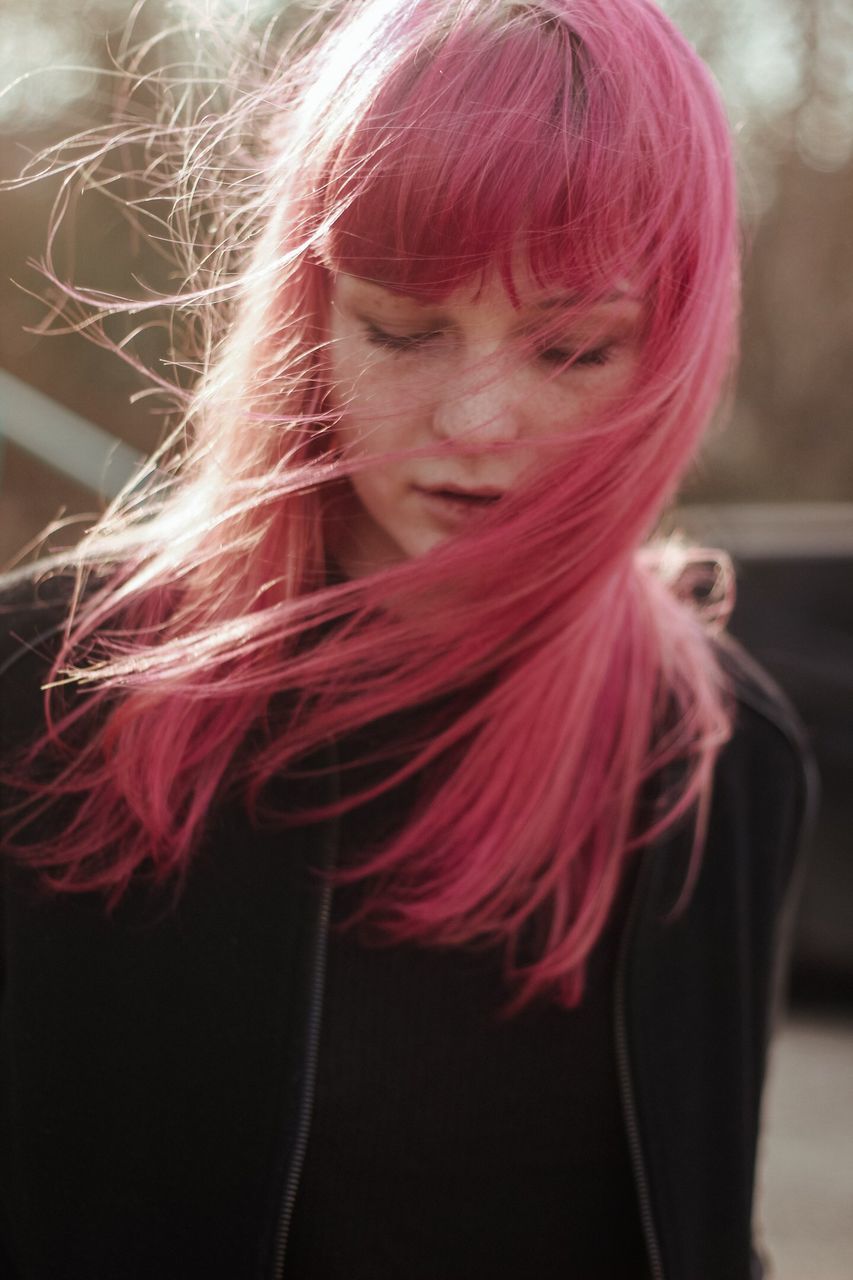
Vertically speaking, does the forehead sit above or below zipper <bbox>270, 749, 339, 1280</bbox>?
above

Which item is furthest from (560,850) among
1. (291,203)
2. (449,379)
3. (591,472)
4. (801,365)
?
(801,365)

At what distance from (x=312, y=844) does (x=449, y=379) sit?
18.3 inches

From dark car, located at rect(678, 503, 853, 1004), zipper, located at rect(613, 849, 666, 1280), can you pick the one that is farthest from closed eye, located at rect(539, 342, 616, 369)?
dark car, located at rect(678, 503, 853, 1004)

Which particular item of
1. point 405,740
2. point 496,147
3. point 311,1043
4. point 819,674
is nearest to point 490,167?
point 496,147

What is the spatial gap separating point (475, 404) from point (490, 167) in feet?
0.60

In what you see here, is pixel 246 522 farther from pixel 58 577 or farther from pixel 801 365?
pixel 801 365

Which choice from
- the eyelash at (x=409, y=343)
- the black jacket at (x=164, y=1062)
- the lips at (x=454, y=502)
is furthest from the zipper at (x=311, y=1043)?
the eyelash at (x=409, y=343)

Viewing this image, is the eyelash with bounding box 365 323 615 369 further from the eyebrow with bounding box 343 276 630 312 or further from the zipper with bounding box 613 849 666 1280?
the zipper with bounding box 613 849 666 1280

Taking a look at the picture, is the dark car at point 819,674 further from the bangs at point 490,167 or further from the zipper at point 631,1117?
the bangs at point 490,167

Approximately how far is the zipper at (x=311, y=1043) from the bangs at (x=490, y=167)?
1.61ft

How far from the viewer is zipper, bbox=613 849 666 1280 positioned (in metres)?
1.26

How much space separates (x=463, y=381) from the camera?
1.06m

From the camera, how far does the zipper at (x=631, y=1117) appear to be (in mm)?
1260

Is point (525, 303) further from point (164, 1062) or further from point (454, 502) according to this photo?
point (164, 1062)
